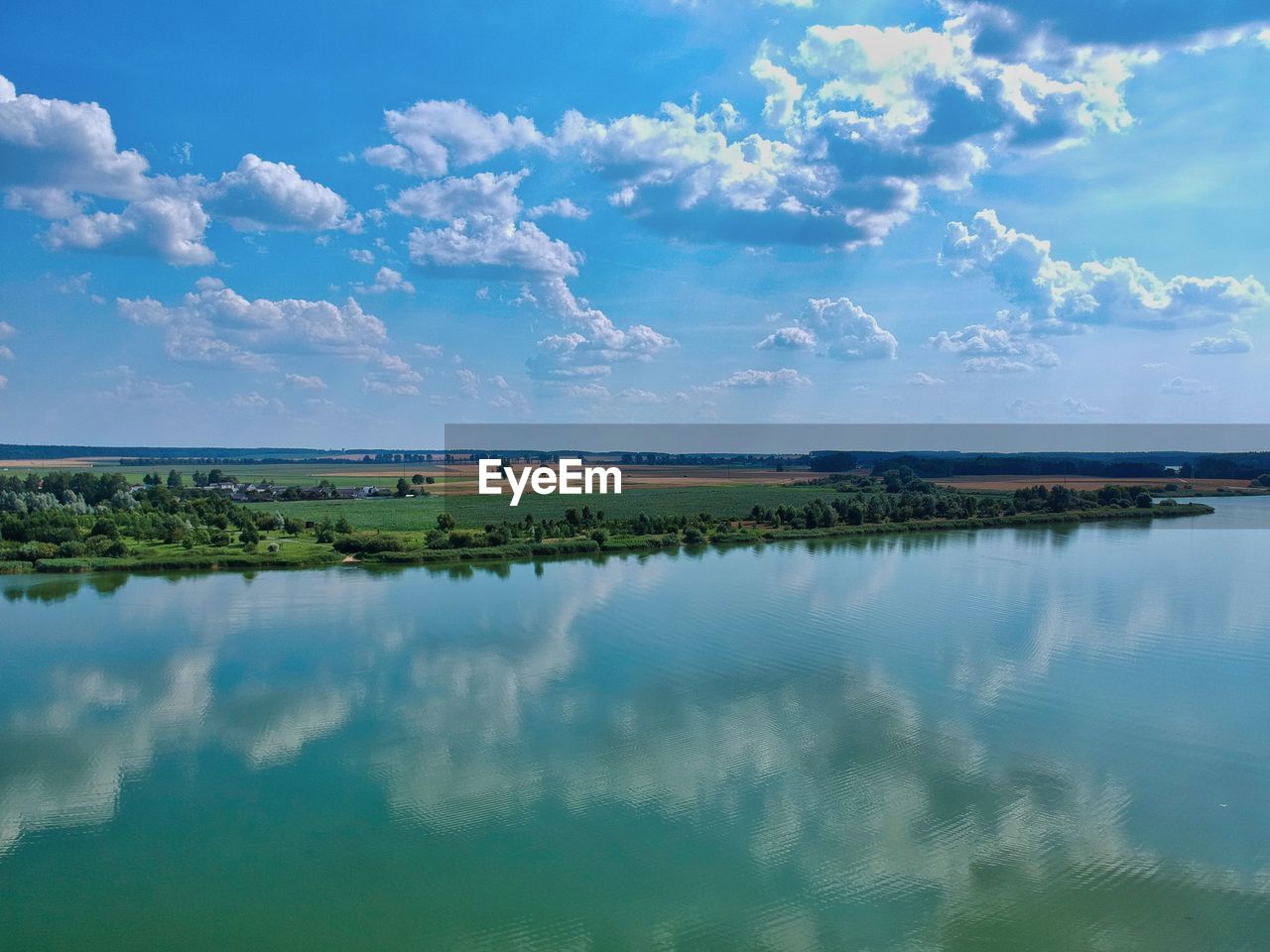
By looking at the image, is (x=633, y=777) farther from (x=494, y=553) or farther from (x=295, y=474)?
(x=295, y=474)

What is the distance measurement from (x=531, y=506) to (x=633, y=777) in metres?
26.4

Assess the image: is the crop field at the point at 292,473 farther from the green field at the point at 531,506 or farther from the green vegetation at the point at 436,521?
the green vegetation at the point at 436,521

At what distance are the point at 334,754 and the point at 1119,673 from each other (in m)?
10.4

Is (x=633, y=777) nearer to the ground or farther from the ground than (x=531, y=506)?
nearer to the ground

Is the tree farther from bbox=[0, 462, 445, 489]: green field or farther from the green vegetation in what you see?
bbox=[0, 462, 445, 489]: green field

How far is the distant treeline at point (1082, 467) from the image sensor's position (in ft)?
152

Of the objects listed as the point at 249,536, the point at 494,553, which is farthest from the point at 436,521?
the point at 494,553

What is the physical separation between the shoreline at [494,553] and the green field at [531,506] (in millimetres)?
4094

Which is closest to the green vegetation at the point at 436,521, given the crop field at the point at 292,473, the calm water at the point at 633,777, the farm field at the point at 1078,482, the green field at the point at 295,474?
the farm field at the point at 1078,482

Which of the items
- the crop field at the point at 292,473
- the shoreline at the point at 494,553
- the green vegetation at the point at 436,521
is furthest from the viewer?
the crop field at the point at 292,473

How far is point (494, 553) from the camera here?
2203 cm

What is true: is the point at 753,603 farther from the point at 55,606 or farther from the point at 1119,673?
the point at 55,606

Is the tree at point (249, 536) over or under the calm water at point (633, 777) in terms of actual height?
over

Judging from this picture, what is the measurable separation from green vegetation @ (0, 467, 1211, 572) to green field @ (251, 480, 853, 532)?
0.09 m
